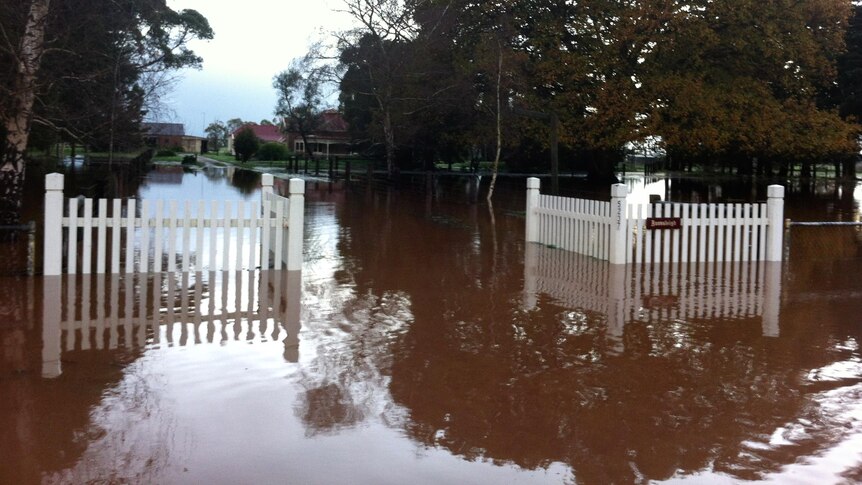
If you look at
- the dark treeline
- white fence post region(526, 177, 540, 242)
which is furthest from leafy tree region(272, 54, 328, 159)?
white fence post region(526, 177, 540, 242)

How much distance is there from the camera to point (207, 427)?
5199 millimetres

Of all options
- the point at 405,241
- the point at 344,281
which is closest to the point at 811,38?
the point at 405,241

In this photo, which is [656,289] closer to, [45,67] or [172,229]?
[172,229]

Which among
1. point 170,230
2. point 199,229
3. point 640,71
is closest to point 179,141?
point 640,71

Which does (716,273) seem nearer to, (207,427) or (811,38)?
(207,427)

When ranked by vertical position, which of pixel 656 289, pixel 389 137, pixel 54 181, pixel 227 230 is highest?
pixel 389 137

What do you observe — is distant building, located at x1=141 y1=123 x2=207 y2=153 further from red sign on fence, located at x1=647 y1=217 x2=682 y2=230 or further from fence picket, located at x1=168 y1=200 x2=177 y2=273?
red sign on fence, located at x1=647 y1=217 x2=682 y2=230

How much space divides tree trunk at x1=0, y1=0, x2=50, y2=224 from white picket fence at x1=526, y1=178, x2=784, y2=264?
8336mm

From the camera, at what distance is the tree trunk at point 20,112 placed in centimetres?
1302

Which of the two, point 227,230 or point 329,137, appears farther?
point 329,137

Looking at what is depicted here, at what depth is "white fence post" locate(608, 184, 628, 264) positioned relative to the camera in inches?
495

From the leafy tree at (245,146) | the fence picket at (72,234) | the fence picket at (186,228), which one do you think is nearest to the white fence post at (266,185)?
the fence picket at (186,228)

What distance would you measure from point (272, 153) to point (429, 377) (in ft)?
268

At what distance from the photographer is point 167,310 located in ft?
28.8
